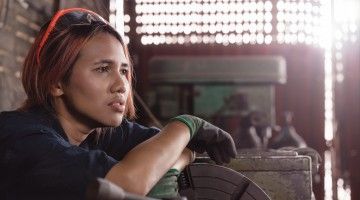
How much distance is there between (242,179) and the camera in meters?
1.80

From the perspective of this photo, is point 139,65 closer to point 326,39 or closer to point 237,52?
point 237,52

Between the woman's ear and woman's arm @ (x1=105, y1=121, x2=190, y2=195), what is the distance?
1.28 feet

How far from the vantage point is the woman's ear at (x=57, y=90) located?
1.76m

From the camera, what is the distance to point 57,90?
1.77 m

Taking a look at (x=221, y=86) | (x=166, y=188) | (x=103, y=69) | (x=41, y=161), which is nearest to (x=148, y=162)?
(x=166, y=188)

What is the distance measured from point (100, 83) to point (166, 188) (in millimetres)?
382

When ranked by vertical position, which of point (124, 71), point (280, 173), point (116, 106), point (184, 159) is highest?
point (124, 71)

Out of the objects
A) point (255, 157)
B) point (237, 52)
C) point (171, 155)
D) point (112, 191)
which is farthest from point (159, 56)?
point (112, 191)

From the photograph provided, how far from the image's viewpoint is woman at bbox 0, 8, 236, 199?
56.3 inches

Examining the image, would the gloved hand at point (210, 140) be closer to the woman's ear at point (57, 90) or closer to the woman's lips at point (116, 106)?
the woman's lips at point (116, 106)

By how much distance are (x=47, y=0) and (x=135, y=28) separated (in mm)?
2008

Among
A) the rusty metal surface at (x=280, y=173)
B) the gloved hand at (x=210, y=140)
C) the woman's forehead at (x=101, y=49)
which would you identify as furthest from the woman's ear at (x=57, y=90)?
the rusty metal surface at (x=280, y=173)

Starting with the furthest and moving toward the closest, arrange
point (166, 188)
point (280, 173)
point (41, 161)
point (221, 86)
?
point (221, 86) < point (280, 173) < point (166, 188) < point (41, 161)

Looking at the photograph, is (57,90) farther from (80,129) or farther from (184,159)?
(184,159)
